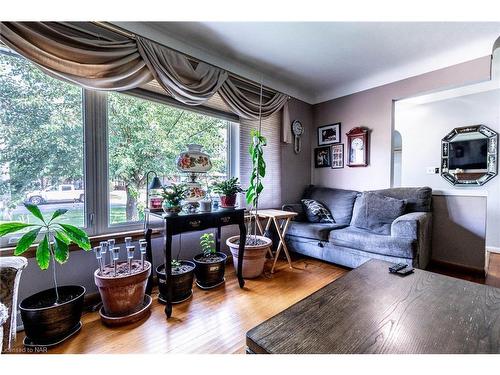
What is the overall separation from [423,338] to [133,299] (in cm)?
162

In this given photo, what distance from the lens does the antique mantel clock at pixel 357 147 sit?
3084mm

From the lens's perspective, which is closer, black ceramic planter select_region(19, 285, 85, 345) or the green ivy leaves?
black ceramic planter select_region(19, 285, 85, 345)

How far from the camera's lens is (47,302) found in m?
1.41

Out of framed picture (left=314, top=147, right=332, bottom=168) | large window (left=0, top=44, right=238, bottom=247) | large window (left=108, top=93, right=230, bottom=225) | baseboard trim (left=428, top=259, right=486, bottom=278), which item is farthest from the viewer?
framed picture (left=314, top=147, right=332, bottom=168)

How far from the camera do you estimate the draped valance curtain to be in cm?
142

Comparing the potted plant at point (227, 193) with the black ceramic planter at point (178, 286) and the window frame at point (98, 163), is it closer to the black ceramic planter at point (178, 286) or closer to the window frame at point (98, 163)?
the black ceramic planter at point (178, 286)

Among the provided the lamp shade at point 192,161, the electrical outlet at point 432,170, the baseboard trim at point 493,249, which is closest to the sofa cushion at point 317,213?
the lamp shade at point 192,161

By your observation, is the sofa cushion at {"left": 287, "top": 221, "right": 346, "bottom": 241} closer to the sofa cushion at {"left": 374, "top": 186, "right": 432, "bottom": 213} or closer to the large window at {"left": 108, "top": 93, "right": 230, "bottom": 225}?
the sofa cushion at {"left": 374, "top": 186, "right": 432, "bottom": 213}

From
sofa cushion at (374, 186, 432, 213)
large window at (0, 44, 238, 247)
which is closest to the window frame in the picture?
large window at (0, 44, 238, 247)

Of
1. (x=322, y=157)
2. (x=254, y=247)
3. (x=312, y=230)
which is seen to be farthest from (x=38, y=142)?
(x=322, y=157)

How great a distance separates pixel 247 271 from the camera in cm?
228

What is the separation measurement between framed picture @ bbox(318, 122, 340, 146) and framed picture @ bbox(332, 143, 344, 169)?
0.09 metres
